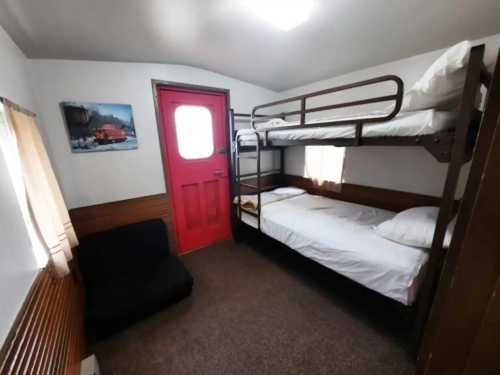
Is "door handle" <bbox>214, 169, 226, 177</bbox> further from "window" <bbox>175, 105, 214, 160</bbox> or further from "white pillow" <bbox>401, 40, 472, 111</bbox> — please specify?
"white pillow" <bbox>401, 40, 472, 111</bbox>

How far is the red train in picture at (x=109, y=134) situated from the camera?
76.8 inches

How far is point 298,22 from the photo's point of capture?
1434 millimetres

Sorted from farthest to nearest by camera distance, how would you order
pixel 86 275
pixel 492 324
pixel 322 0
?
pixel 86 275, pixel 322 0, pixel 492 324

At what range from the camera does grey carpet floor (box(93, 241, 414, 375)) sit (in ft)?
4.41

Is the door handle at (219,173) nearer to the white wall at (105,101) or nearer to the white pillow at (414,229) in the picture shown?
the white wall at (105,101)

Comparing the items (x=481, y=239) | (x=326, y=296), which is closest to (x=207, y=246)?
(x=326, y=296)

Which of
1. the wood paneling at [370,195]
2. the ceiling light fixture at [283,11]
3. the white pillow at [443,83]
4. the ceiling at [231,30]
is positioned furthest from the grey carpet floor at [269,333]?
the ceiling light fixture at [283,11]

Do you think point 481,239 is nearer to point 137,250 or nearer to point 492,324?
point 492,324

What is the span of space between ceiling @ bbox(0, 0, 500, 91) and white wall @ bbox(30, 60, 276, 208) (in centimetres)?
11

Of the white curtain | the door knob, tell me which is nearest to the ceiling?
the white curtain

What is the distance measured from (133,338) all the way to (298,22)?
2.81 meters

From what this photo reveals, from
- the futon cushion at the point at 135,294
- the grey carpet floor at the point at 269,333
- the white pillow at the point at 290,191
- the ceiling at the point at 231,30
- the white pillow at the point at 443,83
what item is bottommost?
the grey carpet floor at the point at 269,333

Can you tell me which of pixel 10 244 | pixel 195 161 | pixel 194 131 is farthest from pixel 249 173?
pixel 10 244

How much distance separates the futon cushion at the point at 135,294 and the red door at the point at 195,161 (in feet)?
2.53
